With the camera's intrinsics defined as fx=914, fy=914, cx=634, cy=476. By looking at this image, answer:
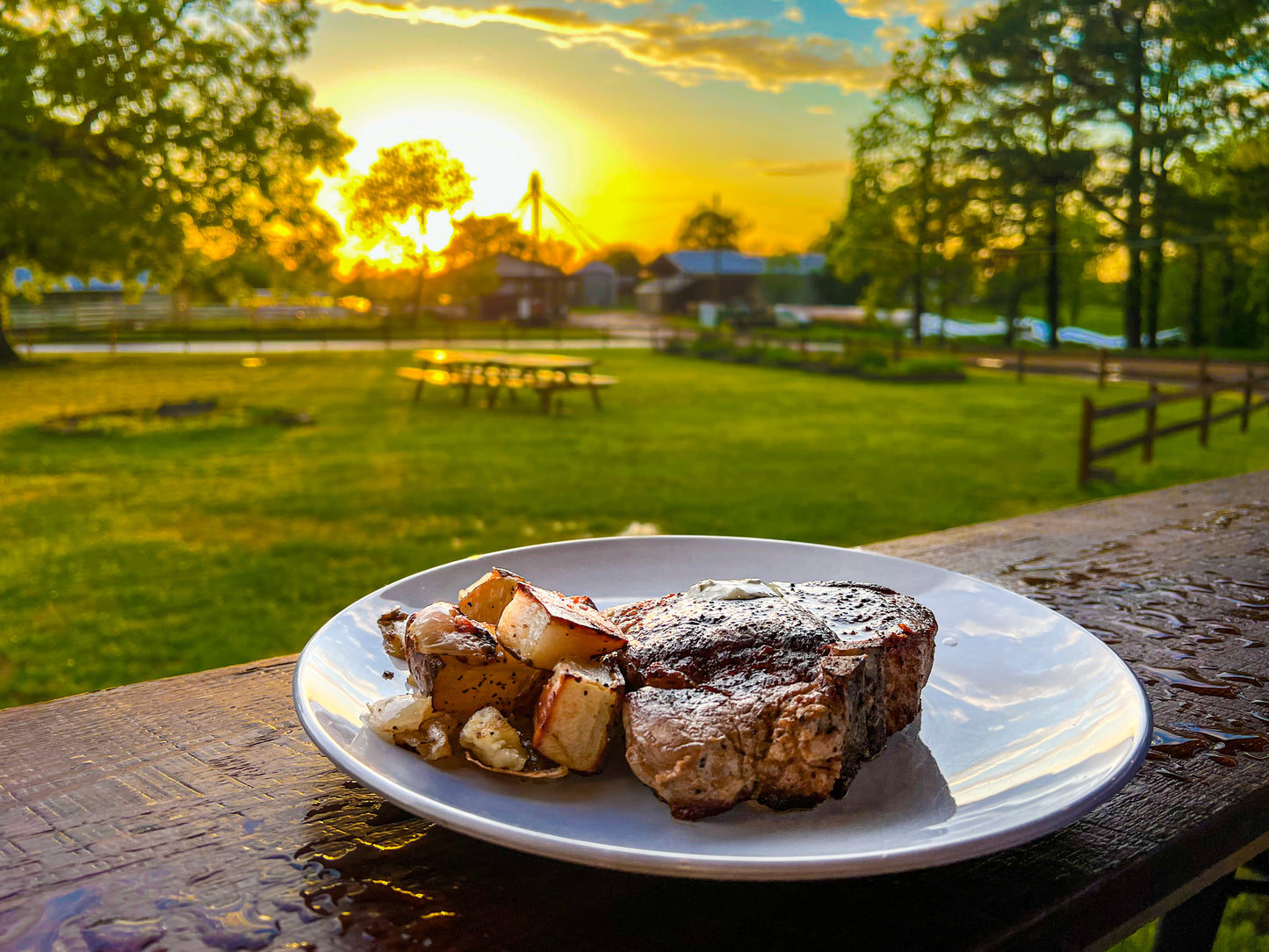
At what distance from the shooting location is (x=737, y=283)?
70.4 m

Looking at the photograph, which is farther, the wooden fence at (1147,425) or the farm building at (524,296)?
the farm building at (524,296)

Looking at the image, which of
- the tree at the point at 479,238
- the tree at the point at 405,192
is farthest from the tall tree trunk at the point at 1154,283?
the tree at the point at 405,192

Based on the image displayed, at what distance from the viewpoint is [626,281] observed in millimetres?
80375

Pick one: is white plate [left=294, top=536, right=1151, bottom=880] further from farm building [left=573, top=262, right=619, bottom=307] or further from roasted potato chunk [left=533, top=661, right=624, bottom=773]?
farm building [left=573, top=262, right=619, bottom=307]

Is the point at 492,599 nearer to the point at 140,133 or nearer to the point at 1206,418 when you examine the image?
the point at 1206,418

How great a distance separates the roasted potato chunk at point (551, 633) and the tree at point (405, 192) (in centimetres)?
729

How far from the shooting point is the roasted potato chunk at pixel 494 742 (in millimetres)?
952

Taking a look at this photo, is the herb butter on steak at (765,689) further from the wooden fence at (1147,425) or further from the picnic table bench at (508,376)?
the picnic table bench at (508,376)

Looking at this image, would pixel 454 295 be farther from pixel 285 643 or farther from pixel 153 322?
pixel 285 643

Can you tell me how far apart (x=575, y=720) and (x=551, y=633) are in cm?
10

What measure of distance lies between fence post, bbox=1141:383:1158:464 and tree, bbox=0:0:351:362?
18.7 meters

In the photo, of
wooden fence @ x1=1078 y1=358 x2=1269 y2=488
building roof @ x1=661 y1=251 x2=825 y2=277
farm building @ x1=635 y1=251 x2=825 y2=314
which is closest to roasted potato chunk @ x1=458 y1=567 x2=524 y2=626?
wooden fence @ x1=1078 y1=358 x2=1269 y2=488

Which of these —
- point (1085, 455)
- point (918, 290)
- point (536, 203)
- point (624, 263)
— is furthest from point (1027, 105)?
point (624, 263)

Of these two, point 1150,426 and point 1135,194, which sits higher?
point 1135,194
